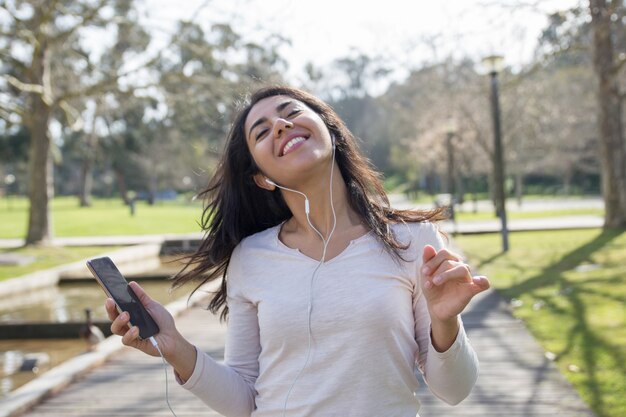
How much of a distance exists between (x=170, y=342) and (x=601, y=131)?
15912mm

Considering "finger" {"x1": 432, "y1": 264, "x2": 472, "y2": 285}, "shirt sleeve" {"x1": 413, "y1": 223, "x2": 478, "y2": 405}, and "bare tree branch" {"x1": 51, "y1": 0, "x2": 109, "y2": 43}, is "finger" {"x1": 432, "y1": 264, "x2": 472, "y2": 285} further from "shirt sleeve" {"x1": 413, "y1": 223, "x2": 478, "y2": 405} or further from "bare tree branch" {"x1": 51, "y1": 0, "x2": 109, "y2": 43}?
"bare tree branch" {"x1": 51, "y1": 0, "x2": 109, "y2": 43}

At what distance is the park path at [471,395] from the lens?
486 centimetres

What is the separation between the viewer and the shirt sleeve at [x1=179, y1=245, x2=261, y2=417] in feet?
6.97

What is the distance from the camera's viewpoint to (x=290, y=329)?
6.58ft

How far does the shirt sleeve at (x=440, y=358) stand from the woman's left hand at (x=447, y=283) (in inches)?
5.3

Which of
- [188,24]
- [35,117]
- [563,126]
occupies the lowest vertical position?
[563,126]

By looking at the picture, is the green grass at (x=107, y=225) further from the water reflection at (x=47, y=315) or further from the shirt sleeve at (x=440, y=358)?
the shirt sleeve at (x=440, y=358)

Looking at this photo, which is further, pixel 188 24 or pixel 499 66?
pixel 188 24

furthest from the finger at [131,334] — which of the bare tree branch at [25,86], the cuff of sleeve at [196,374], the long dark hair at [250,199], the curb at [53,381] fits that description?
the bare tree branch at [25,86]

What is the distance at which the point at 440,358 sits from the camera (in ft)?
6.26

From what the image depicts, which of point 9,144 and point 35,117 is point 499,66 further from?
point 9,144

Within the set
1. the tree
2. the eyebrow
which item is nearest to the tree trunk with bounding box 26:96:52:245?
the tree

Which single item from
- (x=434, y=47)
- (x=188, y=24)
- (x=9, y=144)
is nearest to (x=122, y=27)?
(x=188, y=24)

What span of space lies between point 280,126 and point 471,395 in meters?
3.69
